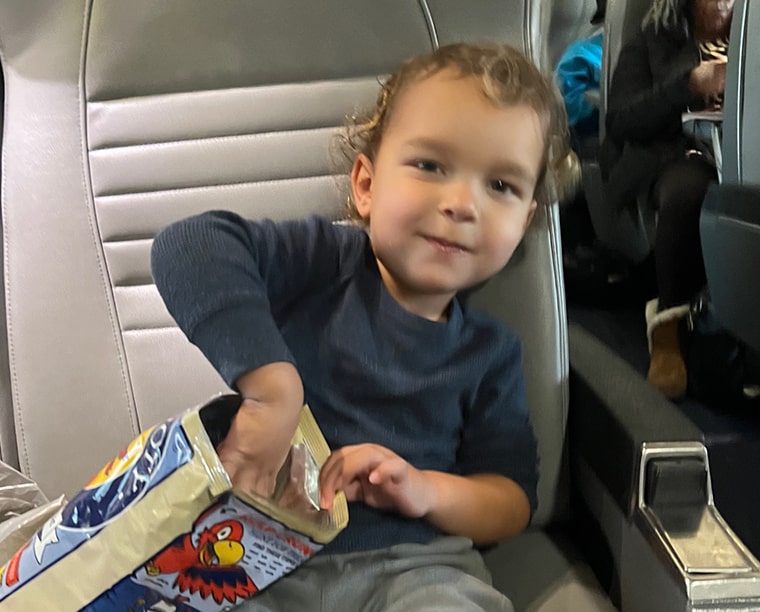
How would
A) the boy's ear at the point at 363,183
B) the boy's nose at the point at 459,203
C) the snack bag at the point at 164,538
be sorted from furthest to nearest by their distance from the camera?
the boy's ear at the point at 363,183, the boy's nose at the point at 459,203, the snack bag at the point at 164,538

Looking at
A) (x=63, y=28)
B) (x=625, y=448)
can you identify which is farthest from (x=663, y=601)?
(x=63, y=28)

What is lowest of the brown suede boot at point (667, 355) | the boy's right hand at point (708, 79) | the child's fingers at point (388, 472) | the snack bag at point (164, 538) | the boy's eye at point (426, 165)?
the brown suede boot at point (667, 355)

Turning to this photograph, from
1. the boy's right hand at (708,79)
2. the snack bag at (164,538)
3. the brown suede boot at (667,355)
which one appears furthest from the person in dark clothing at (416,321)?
the brown suede boot at (667,355)

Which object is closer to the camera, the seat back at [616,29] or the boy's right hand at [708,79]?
the boy's right hand at [708,79]

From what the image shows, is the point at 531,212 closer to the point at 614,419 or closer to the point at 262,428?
the point at 614,419

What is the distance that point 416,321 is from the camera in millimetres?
897

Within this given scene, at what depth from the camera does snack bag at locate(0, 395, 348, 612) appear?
0.59 meters

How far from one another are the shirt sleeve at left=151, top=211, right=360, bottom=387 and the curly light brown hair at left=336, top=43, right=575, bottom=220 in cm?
18

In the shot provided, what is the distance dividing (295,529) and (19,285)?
0.55m

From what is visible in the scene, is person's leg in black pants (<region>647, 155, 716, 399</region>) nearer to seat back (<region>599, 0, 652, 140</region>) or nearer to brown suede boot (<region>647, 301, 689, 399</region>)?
brown suede boot (<region>647, 301, 689, 399</region>)

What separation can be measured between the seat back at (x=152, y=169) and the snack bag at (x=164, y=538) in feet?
1.23

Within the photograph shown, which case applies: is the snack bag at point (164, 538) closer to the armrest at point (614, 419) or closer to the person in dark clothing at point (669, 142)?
the armrest at point (614, 419)

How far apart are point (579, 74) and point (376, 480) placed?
1125mm

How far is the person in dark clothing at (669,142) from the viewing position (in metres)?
1.40
